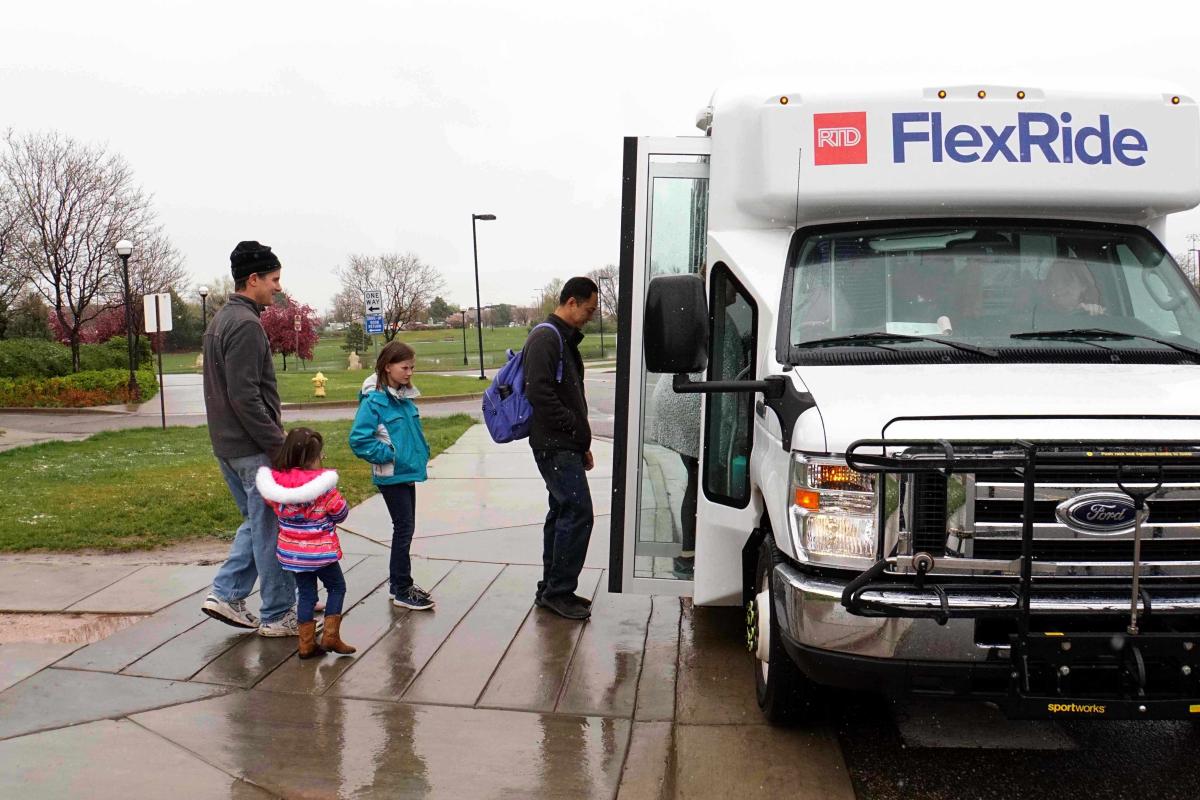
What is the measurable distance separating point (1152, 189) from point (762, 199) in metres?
1.68

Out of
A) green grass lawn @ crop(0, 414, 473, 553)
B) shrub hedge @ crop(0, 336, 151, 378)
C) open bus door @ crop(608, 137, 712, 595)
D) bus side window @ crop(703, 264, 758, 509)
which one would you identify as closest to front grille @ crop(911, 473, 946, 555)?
bus side window @ crop(703, 264, 758, 509)

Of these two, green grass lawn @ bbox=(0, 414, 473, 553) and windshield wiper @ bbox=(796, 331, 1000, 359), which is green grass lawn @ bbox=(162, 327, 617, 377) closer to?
green grass lawn @ bbox=(0, 414, 473, 553)

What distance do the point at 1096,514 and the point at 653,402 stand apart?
2.54 metres

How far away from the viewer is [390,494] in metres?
5.94

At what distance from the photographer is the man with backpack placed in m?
5.74

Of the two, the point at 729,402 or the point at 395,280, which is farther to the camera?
the point at 395,280

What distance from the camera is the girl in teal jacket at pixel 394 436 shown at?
575cm

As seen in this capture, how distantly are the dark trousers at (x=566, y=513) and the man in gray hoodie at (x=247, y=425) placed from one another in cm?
149

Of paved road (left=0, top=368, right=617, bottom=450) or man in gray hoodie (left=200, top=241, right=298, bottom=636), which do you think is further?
paved road (left=0, top=368, right=617, bottom=450)

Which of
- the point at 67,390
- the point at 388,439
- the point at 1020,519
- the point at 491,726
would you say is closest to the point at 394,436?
the point at 388,439

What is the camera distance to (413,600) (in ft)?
20.1

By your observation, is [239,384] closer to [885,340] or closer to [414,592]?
[414,592]

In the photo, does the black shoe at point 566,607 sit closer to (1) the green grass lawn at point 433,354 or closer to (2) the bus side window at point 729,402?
(2) the bus side window at point 729,402

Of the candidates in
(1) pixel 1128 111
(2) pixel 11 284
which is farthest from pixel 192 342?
(1) pixel 1128 111
